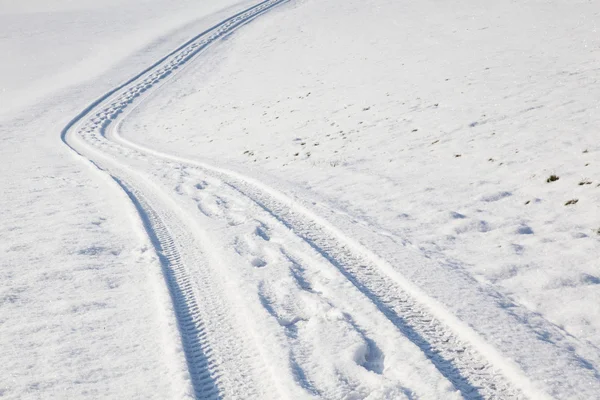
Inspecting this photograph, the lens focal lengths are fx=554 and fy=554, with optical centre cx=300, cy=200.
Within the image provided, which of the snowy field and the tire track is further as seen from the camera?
the snowy field

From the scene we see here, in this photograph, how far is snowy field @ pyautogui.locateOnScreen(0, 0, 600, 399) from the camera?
438cm

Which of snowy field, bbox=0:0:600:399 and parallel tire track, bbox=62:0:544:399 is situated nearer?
parallel tire track, bbox=62:0:544:399

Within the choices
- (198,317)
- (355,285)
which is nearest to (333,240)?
(355,285)

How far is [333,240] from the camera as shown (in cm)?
716

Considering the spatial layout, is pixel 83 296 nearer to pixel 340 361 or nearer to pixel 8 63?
pixel 340 361

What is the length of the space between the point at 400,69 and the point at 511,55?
12.9 feet

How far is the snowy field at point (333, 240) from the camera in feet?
14.4

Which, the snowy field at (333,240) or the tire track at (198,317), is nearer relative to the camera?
the tire track at (198,317)

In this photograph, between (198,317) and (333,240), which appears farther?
(333,240)

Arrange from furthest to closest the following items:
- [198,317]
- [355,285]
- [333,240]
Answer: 1. [333,240]
2. [355,285]
3. [198,317]

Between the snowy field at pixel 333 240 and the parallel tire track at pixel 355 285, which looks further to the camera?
the snowy field at pixel 333 240

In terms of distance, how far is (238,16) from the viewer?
1687 inches

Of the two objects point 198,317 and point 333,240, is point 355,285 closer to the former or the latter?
point 333,240

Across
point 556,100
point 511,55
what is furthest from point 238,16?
point 556,100
